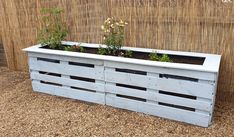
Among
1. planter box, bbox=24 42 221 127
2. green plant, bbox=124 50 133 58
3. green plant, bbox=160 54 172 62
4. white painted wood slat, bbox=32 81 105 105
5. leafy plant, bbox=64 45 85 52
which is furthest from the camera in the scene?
leafy plant, bbox=64 45 85 52

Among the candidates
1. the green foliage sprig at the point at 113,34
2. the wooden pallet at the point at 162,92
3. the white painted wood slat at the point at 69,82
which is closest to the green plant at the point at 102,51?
A: the green foliage sprig at the point at 113,34

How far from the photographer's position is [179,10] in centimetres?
307

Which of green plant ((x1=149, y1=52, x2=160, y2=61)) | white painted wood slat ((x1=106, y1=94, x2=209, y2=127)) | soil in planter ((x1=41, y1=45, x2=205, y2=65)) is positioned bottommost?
white painted wood slat ((x1=106, y1=94, x2=209, y2=127))

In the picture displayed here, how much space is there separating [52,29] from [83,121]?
1600mm

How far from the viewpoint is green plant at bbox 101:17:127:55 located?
10.7 feet

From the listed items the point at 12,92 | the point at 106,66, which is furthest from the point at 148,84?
the point at 12,92

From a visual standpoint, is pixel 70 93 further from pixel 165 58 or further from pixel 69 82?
pixel 165 58

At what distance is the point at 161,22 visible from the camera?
127 inches

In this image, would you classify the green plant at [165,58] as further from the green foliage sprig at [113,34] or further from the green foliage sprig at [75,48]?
the green foliage sprig at [75,48]

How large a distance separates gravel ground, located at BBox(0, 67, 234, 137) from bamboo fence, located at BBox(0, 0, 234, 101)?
0.66 metres

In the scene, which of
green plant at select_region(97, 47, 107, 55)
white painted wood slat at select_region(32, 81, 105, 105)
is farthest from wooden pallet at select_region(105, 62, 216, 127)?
green plant at select_region(97, 47, 107, 55)

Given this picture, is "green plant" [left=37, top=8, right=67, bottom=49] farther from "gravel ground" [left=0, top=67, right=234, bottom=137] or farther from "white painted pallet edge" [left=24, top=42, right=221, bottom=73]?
"gravel ground" [left=0, top=67, right=234, bottom=137]

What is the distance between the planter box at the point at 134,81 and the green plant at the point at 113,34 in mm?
233

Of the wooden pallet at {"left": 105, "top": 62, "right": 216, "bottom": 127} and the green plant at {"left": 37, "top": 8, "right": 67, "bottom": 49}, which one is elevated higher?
the green plant at {"left": 37, "top": 8, "right": 67, "bottom": 49}
